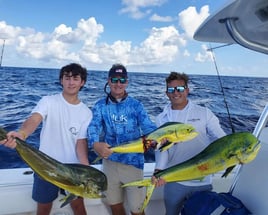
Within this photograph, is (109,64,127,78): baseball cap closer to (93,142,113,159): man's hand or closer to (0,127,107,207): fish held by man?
(93,142,113,159): man's hand

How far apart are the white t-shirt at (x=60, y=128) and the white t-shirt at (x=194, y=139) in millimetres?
589

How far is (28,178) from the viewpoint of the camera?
102 inches

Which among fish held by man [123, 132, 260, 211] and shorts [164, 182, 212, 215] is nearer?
fish held by man [123, 132, 260, 211]

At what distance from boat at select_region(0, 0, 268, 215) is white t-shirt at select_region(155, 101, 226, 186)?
28 cm

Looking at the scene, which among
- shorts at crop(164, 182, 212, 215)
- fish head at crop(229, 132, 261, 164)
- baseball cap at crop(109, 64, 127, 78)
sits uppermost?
baseball cap at crop(109, 64, 127, 78)

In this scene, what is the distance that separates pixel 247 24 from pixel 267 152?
2.65 feet

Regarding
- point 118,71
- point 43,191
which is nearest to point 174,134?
point 118,71

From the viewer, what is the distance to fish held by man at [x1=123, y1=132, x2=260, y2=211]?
1505 millimetres

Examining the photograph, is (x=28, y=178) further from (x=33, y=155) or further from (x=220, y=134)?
(x=220, y=134)

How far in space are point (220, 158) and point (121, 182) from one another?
3.35ft

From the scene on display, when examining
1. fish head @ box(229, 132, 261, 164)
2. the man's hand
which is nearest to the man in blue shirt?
the man's hand

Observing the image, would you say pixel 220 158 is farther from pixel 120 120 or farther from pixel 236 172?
pixel 120 120

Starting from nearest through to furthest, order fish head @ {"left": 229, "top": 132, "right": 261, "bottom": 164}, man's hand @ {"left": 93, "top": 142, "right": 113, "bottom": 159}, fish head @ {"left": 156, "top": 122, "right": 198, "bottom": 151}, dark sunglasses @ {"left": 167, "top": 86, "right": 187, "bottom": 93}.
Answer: fish head @ {"left": 229, "top": 132, "right": 261, "bottom": 164} < fish head @ {"left": 156, "top": 122, "right": 198, "bottom": 151} < man's hand @ {"left": 93, "top": 142, "right": 113, "bottom": 159} < dark sunglasses @ {"left": 167, "top": 86, "right": 187, "bottom": 93}

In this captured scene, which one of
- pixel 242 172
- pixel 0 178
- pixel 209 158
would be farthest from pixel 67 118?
pixel 242 172
